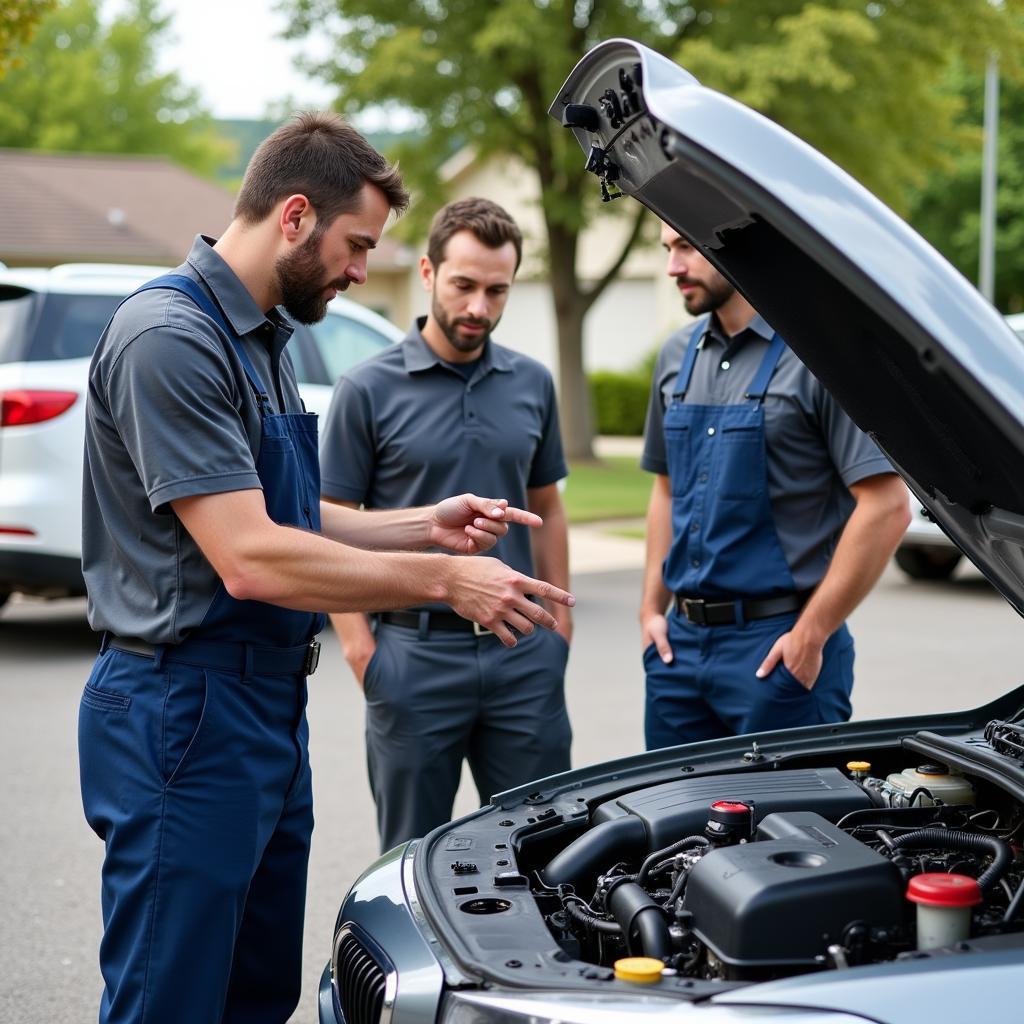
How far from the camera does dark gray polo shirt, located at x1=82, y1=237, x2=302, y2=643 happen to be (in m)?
2.57

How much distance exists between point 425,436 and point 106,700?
1509mm

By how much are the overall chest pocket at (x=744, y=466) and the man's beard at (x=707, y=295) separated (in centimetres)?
35

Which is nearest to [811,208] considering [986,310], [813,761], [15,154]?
[986,310]

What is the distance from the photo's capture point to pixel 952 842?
2.45 m

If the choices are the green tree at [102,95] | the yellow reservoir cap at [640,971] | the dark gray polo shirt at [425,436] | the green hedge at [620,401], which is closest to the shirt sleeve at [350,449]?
the dark gray polo shirt at [425,436]

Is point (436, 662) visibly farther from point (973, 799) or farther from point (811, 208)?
point (811, 208)

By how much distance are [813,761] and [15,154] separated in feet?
112

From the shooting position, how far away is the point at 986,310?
1.90 meters

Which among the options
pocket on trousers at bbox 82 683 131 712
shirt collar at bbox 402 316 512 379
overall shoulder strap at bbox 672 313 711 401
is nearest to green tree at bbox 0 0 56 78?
shirt collar at bbox 402 316 512 379

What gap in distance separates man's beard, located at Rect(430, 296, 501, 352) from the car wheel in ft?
26.3

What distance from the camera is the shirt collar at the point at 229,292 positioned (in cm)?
280

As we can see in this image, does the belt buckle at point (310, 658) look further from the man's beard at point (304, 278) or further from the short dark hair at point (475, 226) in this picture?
the short dark hair at point (475, 226)

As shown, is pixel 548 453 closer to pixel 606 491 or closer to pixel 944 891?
pixel 944 891

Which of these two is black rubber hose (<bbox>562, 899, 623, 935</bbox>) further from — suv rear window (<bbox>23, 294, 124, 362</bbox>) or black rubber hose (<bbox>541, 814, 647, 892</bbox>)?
suv rear window (<bbox>23, 294, 124, 362</bbox>)
